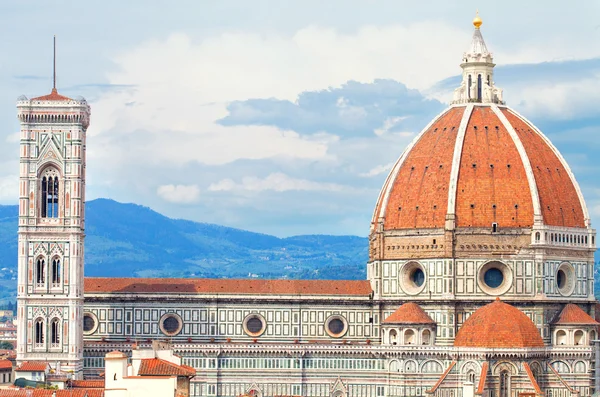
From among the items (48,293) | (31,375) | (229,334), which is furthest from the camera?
(229,334)

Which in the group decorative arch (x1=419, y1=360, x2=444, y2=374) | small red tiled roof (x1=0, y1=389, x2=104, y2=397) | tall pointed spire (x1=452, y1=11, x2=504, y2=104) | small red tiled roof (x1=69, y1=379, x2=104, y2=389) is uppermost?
tall pointed spire (x1=452, y1=11, x2=504, y2=104)

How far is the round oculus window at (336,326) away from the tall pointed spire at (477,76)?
16781 millimetres

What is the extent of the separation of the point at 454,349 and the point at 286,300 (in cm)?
1205

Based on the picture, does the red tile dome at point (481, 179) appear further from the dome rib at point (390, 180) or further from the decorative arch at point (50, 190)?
the decorative arch at point (50, 190)

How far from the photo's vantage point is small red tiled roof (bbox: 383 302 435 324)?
105 metres

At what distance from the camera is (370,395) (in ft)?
346

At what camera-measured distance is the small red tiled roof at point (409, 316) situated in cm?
10519

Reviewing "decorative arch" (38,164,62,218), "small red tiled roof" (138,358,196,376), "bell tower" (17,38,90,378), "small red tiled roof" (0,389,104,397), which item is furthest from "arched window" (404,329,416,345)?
"small red tiled roof" (0,389,104,397)

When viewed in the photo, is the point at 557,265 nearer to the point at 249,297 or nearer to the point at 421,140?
the point at 421,140

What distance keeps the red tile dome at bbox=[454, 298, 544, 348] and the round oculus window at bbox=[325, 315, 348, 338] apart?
874 centimetres

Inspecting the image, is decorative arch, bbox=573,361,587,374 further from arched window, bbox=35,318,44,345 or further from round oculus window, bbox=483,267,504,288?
arched window, bbox=35,318,44,345

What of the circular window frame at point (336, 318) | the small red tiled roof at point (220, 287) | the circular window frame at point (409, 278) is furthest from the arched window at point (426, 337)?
the circular window frame at point (336, 318)

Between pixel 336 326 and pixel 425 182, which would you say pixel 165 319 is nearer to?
pixel 336 326

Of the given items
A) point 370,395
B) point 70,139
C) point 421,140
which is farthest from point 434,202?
point 70,139
